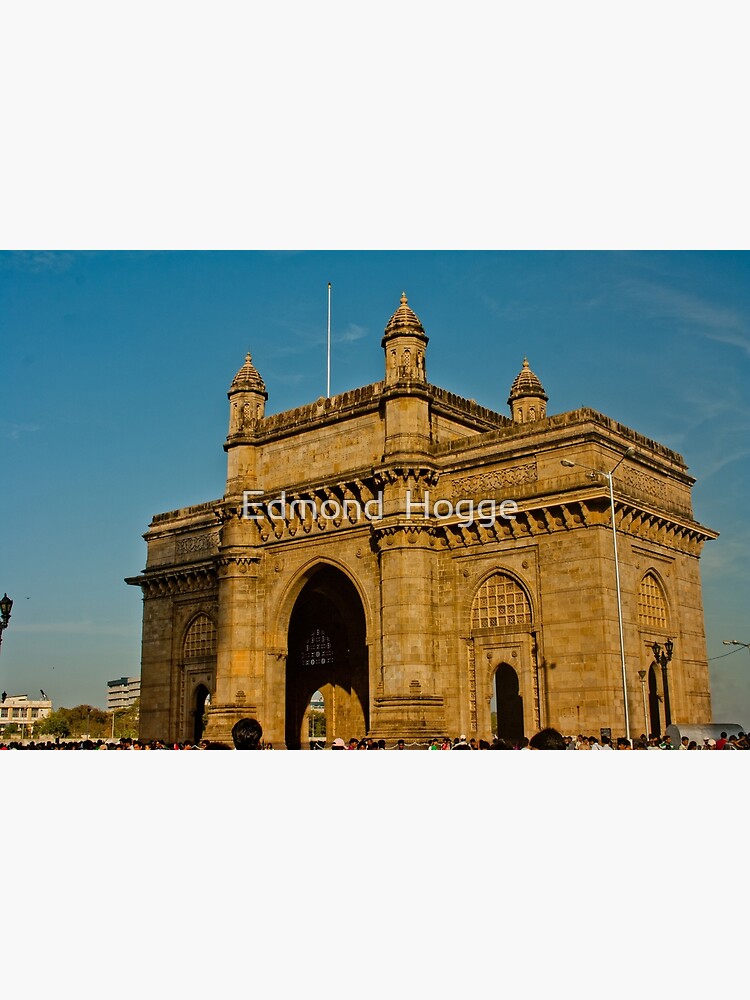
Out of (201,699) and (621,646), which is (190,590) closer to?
(201,699)

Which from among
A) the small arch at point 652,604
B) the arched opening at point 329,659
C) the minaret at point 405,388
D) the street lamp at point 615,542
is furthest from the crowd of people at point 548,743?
the minaret at point 405,388

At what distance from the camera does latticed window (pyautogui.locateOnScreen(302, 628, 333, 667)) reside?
39.2 metres

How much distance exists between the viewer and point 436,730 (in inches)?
1128

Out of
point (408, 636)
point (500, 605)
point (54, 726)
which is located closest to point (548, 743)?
point (500, 605)

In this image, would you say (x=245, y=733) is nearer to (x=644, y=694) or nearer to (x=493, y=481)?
(x=493, y=481)

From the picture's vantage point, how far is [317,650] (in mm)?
39562

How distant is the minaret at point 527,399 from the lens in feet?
121

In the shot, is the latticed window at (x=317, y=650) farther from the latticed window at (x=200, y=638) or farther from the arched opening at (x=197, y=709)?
the arched opening at (x=197, y=709)

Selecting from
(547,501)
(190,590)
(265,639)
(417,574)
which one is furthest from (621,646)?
(190,590)

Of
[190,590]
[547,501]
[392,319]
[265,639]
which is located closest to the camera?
[547,501]

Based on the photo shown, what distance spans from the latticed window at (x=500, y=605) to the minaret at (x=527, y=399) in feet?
31.0

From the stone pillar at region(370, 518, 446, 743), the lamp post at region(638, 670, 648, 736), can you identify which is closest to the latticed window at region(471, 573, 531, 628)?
the stone pillar at region(370, 518, 446, 743)

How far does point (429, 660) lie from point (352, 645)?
857 centimetres

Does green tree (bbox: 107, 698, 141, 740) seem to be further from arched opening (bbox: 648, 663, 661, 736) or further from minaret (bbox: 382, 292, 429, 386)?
arched opening (bbox: 648, 663, 661, 736)
